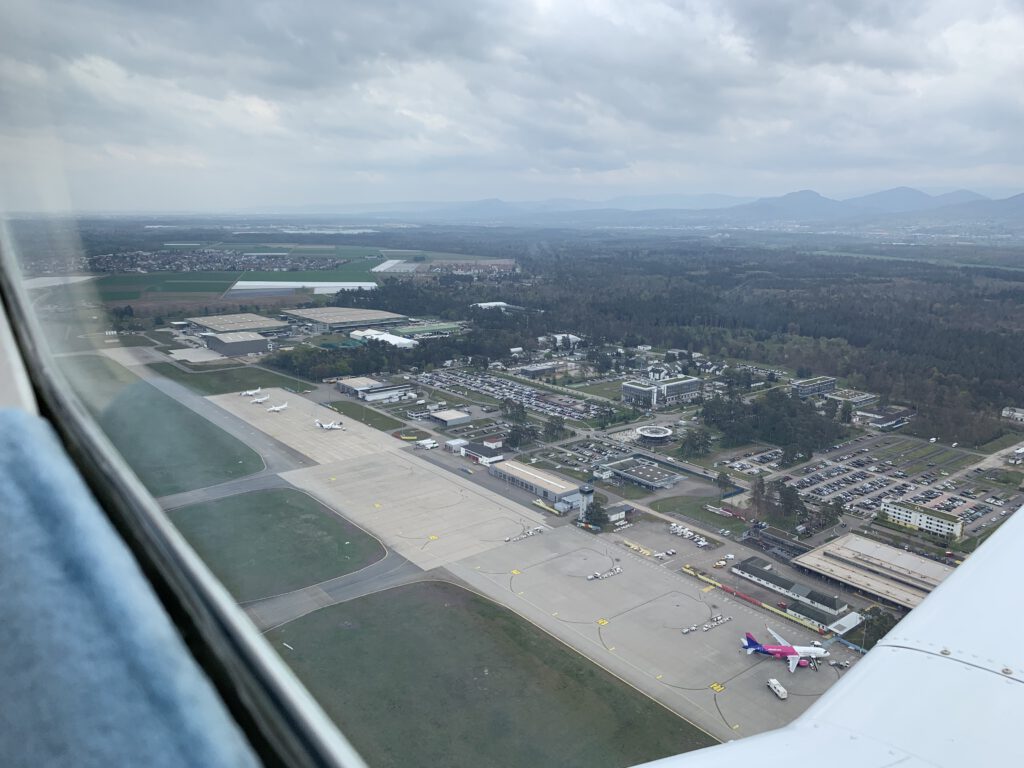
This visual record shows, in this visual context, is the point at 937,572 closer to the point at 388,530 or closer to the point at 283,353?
the point at 388,530

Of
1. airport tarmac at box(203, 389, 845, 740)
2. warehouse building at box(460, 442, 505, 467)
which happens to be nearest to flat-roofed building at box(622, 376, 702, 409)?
warehouse building at box(460, 442, 505, 467)

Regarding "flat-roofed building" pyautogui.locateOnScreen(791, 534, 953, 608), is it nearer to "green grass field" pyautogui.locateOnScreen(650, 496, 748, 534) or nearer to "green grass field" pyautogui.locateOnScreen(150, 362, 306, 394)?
"green grass field" pyautogui.locateOnScreen(650, 496, 748, 534)

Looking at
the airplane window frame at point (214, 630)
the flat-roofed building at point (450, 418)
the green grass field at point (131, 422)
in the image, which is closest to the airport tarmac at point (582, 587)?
the flat-roofed building at point (450, 418)

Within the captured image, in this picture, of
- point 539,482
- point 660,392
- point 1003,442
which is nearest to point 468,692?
point 539,482

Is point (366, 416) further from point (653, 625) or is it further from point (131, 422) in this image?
point (131, 422)

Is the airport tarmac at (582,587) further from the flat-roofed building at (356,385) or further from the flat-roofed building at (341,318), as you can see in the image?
the flat-roofed building at (341,318)

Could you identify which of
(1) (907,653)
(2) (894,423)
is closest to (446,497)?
(1) (907,653)
